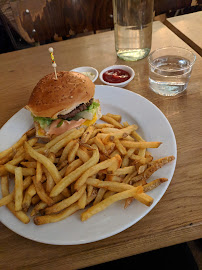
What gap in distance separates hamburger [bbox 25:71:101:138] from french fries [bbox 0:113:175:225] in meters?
0.29

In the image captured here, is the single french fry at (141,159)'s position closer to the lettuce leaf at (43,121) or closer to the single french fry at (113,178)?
the single french fry at (113,178)

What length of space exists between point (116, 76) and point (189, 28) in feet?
4.13

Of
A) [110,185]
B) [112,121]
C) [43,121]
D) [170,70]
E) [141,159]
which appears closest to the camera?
[110,185]

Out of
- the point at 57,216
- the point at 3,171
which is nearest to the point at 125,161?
the point at 57,216

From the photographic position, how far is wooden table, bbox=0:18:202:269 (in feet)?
4.09

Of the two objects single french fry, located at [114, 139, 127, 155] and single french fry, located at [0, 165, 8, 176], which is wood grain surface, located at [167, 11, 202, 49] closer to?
single french fry, located at [114, 139, 127, 155]

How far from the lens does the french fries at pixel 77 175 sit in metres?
1.33

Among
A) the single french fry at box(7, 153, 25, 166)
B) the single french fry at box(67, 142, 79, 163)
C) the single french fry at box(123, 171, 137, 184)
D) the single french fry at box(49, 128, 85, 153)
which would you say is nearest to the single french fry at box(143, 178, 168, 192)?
the single french fry at box(123, 171, 137, 184)

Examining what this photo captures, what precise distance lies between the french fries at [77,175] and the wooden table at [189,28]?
5.18 ft

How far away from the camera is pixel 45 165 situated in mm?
1438

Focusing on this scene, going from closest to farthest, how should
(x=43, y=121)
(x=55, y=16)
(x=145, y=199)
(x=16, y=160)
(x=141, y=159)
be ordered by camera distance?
(x=145, y=199)
(x=141, y=159)
(x=16, y=160)
(x=43, y=121)
(x=55, y=16)

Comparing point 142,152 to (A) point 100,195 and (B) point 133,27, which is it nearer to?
(A) point 100,195

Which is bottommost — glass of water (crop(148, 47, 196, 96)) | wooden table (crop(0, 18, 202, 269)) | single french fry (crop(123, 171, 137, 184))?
wooden table (crop(0, 18, 202, 269))

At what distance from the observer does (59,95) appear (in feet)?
6.12
